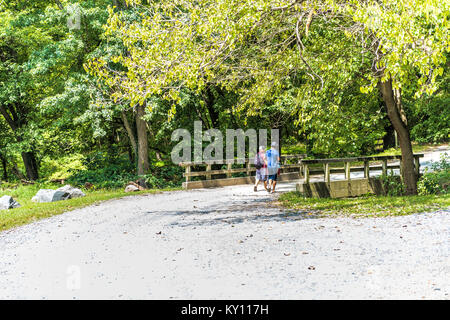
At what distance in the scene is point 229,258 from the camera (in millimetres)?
6832

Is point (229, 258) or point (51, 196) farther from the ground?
point (51, 196)

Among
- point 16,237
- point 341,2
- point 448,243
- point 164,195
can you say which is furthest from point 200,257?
point 164,195

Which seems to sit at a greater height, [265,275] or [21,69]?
[21,69]

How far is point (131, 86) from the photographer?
400 inches

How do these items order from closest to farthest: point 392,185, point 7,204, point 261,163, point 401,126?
point 401,126 < point 7,204 < point 261,163 < point 392,185

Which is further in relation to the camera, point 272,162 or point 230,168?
point 230,168

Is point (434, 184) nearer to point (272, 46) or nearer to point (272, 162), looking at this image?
point (272, 162)

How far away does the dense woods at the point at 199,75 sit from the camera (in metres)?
8.95

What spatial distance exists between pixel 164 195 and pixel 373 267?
1163 centimetres

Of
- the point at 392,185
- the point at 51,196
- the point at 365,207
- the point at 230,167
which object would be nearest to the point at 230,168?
the point at 230,167

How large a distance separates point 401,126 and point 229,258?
9.85 m

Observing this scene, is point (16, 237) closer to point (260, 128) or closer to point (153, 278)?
point (153, 278)
